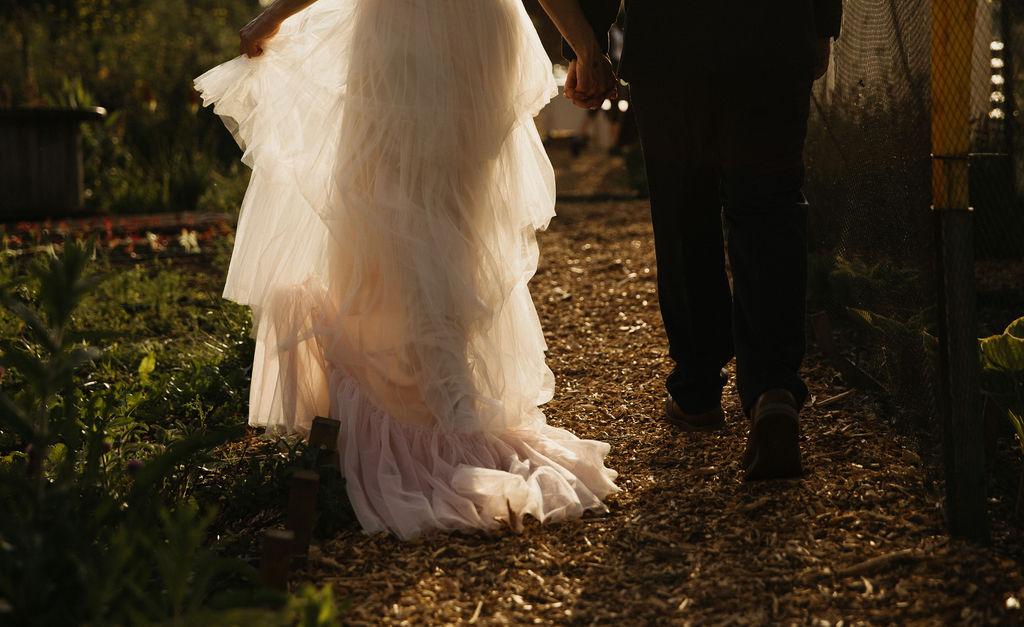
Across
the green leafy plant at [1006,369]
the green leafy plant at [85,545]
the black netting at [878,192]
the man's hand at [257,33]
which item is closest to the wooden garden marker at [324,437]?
the green leafy plant at [85,545]

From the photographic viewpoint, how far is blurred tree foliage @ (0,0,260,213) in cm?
782

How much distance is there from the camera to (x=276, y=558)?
1.79 m

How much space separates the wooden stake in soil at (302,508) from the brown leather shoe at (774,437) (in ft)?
3.42

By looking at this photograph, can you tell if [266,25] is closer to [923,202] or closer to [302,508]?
[302,508]

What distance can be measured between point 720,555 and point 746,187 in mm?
906

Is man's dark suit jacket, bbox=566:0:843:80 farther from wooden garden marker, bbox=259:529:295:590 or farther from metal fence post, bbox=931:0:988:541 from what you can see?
wooden garden marker, bbox=259:529:295:590

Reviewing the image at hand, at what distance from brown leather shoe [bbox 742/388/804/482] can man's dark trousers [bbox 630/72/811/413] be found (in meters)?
0.05

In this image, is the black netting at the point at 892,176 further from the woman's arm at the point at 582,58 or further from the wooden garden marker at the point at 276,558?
the wooden garden marker at the point at 276,558

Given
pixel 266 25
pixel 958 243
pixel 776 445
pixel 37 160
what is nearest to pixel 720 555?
pixel 776 445

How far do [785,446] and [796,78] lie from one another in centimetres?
88

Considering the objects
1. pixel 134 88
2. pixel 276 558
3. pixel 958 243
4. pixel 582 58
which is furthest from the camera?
pixel 134 88

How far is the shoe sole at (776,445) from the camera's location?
7.48ft

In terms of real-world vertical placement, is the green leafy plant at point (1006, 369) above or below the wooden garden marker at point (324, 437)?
above

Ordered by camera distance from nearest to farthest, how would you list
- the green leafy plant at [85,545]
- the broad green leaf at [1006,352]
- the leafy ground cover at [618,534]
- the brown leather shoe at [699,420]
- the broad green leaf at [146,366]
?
1. the green leafy plant at [85,545]
2. the leafy ground cover at [618,534]
3. the broad green leaf at [1006,352]
4. the brown leather shoe at [699,420]
5. the broad green leaf at [146,366]
